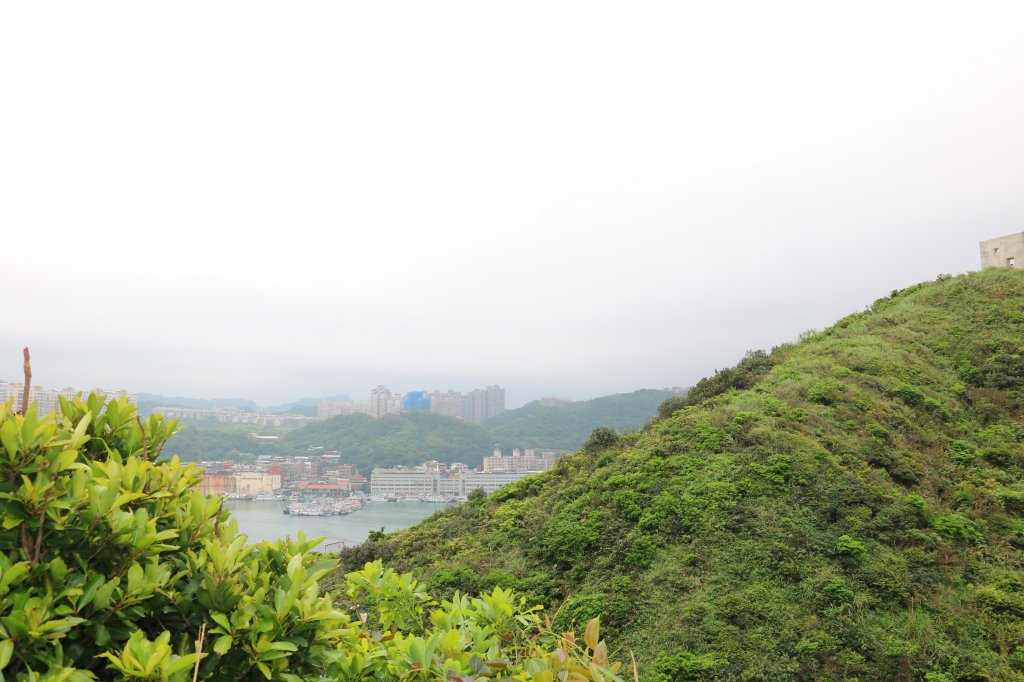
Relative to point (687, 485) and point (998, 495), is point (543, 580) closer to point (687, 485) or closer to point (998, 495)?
point (687, 485)

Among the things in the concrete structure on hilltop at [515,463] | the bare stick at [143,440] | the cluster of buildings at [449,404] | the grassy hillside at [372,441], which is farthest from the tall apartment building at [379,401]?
the bare stick at [143,440]

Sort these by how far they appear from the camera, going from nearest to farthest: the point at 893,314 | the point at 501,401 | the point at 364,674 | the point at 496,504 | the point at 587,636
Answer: the point at 587,636 < the point at 364,674 < the point at 496,504 < the point at 893,314 < the point at 501,401

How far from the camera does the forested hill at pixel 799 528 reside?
6.11 m

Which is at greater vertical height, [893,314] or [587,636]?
[893,314]

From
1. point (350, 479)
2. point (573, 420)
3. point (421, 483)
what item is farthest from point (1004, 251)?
point (573, 420)

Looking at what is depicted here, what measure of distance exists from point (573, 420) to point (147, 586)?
47842 millimetres

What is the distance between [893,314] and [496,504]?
12166 mm

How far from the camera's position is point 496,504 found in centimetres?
1198

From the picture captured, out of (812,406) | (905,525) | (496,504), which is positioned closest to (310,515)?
(496,504)

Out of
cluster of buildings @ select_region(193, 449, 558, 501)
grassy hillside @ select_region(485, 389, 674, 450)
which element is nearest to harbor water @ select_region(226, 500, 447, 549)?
cluster of buildings @ select_region(193, 449, 558, 501)

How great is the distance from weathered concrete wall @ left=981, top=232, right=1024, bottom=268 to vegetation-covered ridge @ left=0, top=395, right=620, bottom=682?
2202 cm

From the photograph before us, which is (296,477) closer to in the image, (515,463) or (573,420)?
(515,463)

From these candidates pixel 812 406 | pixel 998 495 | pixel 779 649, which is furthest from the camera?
pixel 812 406

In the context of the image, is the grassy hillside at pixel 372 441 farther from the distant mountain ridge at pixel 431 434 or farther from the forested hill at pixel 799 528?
A: the forested hill at pixel 799 528
